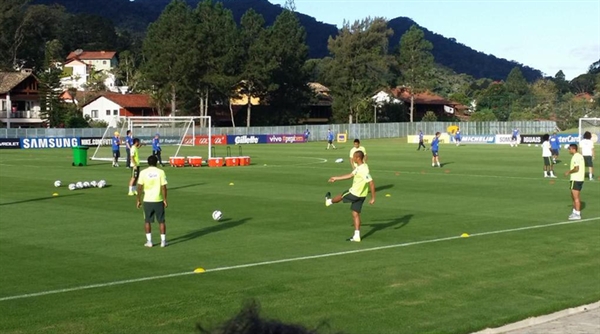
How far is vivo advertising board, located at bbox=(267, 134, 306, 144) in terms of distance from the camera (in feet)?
302

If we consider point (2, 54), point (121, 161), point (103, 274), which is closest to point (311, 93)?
point (2, 54)

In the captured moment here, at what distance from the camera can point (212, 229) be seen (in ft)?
68.6

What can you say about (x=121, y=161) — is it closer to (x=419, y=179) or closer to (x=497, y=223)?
(x=419, y=179)

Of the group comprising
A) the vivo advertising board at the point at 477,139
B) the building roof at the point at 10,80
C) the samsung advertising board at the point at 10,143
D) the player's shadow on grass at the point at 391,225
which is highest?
the building roof at the point at 10,80

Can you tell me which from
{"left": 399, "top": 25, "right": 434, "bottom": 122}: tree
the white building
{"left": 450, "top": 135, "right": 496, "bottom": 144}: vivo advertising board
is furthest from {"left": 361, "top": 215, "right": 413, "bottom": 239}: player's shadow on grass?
the white building

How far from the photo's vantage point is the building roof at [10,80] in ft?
357

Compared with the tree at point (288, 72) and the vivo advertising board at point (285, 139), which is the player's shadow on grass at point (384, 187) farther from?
the tree at point (288, 72)

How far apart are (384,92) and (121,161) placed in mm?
94294

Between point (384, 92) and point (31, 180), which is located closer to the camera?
point (31, 180)

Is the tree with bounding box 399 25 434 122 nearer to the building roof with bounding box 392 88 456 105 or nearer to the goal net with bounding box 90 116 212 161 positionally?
the building roof with bounding box 392 88 456 105

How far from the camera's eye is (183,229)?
2091cm

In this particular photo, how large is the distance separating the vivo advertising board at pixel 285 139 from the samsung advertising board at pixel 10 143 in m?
27.4

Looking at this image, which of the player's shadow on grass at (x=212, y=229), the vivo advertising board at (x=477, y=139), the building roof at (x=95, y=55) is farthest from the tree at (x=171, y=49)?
the player's shadow on grass at (x=212, y=229)

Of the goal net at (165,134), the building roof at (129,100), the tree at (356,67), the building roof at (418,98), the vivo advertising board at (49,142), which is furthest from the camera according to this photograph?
the building roof at (418,98)
